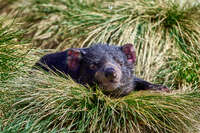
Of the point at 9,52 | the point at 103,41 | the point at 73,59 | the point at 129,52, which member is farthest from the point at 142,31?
the point at 9,52

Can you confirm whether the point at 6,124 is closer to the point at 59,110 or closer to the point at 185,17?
the point at 59,110

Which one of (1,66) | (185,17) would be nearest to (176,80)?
(185,17)

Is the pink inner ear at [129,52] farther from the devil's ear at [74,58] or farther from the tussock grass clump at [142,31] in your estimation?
the tussock grass clump at [142,31]

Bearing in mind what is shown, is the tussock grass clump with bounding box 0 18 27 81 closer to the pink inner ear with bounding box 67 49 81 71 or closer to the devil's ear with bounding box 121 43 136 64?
the pink inner ear with bounding box 67 49 81 71

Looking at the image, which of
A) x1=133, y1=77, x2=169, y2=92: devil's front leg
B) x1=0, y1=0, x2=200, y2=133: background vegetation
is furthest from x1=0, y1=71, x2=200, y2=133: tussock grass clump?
x1=133, y1=77, x2=169, y2=92: devil's front leg

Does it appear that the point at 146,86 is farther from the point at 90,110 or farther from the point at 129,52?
the point at 90,110

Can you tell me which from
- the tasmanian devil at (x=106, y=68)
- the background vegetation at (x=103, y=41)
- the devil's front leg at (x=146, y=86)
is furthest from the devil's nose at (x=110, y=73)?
the devil's front leg at (x=146, y=86)
